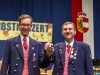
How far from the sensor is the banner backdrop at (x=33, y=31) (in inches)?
318

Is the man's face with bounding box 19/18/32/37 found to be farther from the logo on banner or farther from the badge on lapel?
the logo on banner

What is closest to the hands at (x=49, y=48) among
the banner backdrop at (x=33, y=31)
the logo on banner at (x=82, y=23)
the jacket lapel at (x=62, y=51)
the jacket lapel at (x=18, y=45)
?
the jacket lapel at (x=62, y=51)

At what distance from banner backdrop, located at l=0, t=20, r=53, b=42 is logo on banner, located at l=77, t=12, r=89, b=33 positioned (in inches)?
41.9

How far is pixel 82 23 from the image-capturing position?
8.55 meters

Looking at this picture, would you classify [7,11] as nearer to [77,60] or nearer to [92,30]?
[92,30]

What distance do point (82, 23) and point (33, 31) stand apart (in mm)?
1900

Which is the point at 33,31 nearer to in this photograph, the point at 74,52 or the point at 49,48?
the point at 74,52

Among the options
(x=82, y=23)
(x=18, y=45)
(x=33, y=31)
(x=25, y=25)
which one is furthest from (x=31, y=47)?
(x=82, y=23)

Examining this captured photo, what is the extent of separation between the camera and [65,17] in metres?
8.70

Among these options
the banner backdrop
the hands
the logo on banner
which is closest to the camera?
the hands

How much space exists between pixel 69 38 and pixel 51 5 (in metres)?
6.39

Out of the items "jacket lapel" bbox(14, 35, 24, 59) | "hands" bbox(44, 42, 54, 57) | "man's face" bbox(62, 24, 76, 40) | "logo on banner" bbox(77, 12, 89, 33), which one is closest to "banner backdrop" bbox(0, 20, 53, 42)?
"logo on banner" bbox(77, 12, 89, 33)

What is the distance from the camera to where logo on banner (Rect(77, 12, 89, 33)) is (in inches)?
334

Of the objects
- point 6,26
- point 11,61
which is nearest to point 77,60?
point 11,61
